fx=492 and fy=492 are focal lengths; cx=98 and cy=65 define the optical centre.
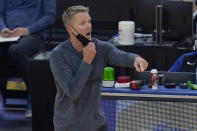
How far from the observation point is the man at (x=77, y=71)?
9.09ft

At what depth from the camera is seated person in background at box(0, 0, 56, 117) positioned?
5199 mm

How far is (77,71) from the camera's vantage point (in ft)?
8.98

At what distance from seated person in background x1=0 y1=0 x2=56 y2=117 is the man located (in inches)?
92.2

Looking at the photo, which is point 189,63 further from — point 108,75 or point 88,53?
point 88,53

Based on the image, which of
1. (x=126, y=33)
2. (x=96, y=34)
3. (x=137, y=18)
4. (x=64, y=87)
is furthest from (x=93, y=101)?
(x=96, y=34)

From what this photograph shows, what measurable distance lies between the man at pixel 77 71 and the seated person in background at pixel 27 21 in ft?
7.68

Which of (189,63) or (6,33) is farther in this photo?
(6,33)

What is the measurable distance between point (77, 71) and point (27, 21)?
279cm


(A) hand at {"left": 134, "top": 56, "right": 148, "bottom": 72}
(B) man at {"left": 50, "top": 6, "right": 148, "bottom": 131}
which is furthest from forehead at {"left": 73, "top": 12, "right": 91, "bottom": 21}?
(A) hand at {"left": 134, "top": 56, "right": 148, "bottom": 72}

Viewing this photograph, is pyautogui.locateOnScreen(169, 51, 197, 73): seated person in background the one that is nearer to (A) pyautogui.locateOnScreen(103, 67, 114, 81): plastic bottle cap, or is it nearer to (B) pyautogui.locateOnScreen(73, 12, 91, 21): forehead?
(A) pyautogui.locateOnScreen(103, 67, 114, 81): plastic bottle cap

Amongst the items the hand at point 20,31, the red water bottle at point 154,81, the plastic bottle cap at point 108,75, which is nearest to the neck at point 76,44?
the plastic bottle cap at point 108,75

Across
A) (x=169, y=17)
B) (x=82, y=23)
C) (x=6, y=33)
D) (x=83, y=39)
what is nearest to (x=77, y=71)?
(x=83, y=39)

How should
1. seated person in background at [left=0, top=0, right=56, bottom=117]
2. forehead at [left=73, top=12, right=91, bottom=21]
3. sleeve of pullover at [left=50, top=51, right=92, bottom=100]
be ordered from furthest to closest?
seated person in background at [left=0, top=0, right=56, bottom=117], forehead at [left=73, top=12, right=91, bottom=21], sleeve of pullover at [left=50, top=51, right=92, bottom=100]

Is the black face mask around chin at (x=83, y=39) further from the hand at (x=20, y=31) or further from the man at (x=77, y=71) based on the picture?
the hand at (x=20, y=31)
